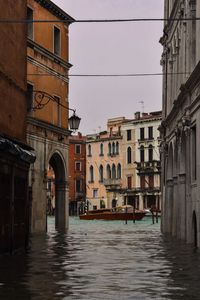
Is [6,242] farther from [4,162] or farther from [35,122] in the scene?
[35,122]

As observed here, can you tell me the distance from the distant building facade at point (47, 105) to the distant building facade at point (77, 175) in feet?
276

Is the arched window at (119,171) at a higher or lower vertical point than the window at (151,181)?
higher

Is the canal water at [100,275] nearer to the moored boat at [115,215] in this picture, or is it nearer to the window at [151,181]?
the moored boat at [115,215]

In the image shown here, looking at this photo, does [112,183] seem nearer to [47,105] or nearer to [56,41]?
[56,41]

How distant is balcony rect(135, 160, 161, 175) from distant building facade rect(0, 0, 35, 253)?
84.6m

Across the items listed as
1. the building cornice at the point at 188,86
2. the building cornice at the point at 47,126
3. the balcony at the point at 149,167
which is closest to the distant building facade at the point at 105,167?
the balcony at the point at 149,167

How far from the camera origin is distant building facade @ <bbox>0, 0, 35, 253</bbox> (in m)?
16.5

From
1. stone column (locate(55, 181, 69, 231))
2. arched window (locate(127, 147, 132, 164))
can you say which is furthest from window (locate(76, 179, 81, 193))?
stone column (locate(55, 181, 69, 231))

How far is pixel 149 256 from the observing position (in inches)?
711

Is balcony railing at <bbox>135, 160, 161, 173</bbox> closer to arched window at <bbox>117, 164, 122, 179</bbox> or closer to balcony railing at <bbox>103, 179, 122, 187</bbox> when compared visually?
arched window at <bbox>117, 164, 122, 179</bbox>

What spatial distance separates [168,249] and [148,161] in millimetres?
85508

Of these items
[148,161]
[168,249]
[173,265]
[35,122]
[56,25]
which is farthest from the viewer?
[148,161]

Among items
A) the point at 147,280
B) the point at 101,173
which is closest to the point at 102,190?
the point at 101,173

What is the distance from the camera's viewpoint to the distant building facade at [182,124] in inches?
875
